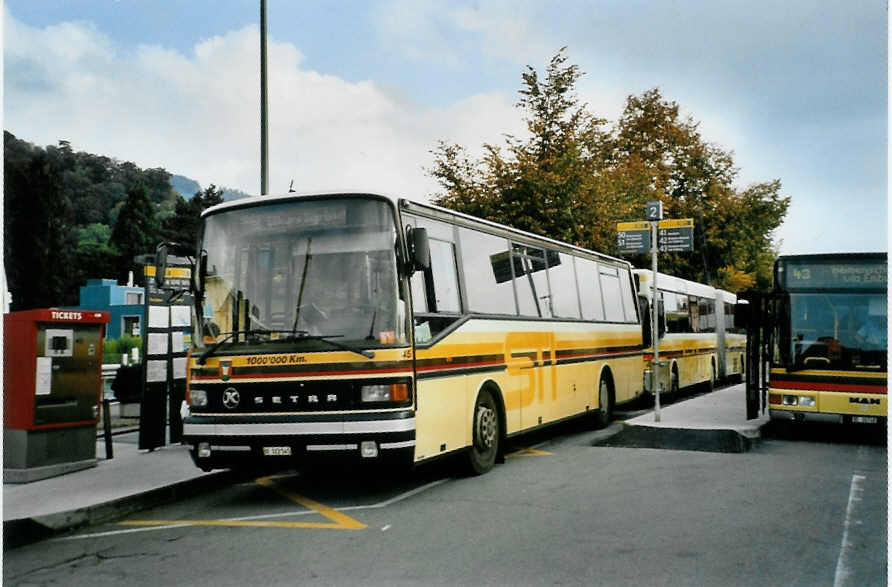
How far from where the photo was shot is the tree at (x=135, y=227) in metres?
101

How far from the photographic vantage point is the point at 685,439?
1299 centimetres

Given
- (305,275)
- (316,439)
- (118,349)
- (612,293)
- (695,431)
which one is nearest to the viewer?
(316,439)

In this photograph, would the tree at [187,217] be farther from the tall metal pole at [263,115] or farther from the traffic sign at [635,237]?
the traffic sign at [635,237]

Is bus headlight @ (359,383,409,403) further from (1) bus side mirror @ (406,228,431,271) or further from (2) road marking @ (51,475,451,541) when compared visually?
(1) bus side mirror @ (406,228,431,271)

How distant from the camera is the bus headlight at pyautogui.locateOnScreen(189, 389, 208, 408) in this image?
8.86 m

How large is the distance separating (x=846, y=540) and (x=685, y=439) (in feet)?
20.2

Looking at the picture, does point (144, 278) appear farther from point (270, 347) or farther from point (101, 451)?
point (270, 347)

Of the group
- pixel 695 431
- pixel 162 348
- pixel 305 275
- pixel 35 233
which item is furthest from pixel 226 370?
pixel 35 233

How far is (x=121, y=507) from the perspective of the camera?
8.41 metres

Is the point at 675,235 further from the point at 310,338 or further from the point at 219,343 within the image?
the point at 219,343

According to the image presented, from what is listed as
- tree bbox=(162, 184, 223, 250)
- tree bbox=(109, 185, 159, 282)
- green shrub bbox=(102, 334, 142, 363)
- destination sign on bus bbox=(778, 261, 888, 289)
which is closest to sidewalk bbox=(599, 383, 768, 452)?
destination sign on bus bbox=(778, 261, 888, 289)

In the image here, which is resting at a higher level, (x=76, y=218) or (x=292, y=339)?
(x=76, y=218)

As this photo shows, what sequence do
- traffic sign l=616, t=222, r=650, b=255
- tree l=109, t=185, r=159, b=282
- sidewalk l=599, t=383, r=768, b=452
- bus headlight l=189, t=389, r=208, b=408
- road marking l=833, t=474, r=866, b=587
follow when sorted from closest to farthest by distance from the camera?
1. road marking l=833, t=474, r=866, b=587
2. bus headlight l=189, t=389, r=208, b=408
3. sidewalk l=599, t=383, r=768, b=452
4. traffic sign l=616, t=222, r=650, b=255
5. tree l=109, t=185, r=159, b=282

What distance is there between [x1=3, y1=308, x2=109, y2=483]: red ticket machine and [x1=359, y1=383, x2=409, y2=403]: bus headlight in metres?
3.43
